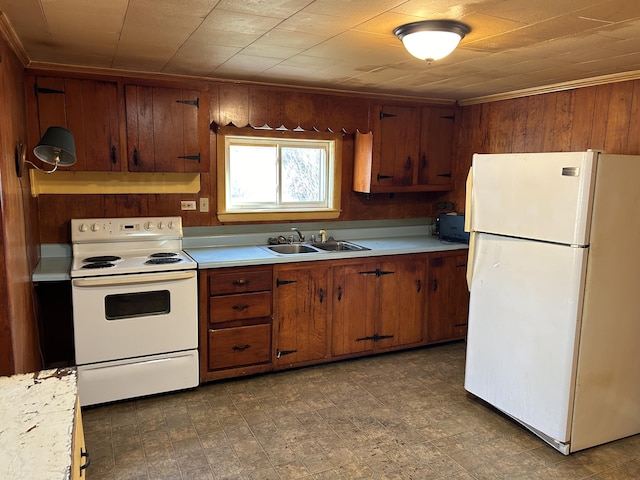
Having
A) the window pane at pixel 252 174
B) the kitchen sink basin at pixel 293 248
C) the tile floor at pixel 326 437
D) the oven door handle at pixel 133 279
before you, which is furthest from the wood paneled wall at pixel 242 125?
the tile floor at pixel 326 437

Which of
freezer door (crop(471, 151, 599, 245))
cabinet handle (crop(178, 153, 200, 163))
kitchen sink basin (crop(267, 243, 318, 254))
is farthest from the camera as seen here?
kitchen sink basin (crop(267, 243, 318, 254))

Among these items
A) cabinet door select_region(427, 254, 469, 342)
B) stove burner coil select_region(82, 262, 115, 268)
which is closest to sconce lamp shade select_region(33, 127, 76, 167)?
stove burner coil select_region(82, 262, 115, 268)

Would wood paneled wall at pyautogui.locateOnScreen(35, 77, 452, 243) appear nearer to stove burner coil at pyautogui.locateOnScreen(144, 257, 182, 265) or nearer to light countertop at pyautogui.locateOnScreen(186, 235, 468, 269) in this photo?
light countertop at pyautogui.locateOnScreen(186, 235, 468, 269)

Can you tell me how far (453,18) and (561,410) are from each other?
2048 mm

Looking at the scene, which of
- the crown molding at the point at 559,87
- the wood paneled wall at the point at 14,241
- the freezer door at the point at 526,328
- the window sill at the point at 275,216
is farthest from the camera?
the window sill at the point at 275,216

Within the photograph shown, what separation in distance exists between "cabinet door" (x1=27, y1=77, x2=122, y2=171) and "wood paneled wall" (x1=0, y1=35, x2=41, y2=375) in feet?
0.42

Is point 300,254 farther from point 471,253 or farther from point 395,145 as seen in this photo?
point 395,145

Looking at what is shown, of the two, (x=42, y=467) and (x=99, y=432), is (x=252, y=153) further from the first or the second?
(x=42, y=467)

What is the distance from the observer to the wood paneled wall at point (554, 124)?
3.18 m

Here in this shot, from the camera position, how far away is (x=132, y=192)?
3490 mm

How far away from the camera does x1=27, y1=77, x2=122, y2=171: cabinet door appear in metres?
3.00

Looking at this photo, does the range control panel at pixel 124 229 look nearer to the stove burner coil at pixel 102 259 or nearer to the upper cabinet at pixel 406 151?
the stove burner coil at pixel 102 259

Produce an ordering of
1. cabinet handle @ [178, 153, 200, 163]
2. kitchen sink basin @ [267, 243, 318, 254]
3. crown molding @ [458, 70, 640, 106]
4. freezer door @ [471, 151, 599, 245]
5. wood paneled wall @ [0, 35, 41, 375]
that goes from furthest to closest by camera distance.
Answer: kitchen sink basin @ [267, 243, 318, 254], cabinet handle @ [178, 153, 200, 163], crown molding @ [458, 70, 640, 106], freezer door @ [471, 151, 599, 245], wood paneled wall @ [0, 35, 41, 375]

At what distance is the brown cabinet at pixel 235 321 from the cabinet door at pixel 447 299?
1.44m
